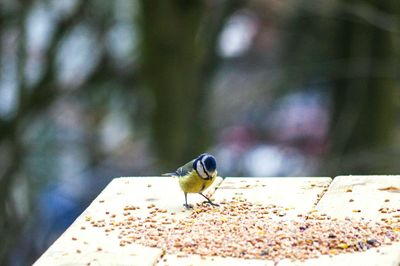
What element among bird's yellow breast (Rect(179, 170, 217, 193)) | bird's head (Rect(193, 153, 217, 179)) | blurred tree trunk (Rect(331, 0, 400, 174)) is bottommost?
blurred tree trunk (Rect(331, 0, 400, 174))

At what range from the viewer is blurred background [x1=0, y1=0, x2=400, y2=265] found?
311 inches

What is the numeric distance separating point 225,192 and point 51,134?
15.8 ft

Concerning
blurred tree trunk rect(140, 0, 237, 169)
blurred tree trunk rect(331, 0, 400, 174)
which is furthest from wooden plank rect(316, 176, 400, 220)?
blurred tree trunk rect(140, 0, 237, 169)

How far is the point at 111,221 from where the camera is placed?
401 centimetres

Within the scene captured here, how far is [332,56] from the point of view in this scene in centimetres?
845

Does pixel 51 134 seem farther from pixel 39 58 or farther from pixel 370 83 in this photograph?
Answer: pixel 370 83

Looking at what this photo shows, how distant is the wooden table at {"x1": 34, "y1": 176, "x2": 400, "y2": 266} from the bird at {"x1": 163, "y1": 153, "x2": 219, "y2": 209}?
2.5 inches

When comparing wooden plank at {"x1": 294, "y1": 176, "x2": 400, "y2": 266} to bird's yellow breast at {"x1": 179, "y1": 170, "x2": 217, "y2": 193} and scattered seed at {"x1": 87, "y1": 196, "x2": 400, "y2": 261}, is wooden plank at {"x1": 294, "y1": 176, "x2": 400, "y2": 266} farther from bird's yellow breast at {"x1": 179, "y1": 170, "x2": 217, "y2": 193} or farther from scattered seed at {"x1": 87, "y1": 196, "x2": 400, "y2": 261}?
bird's yellow breast at {"x1": 179, "y1": 170, "x2": 217, "y2": 193}

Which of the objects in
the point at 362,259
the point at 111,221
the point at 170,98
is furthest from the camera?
the point at 170,98

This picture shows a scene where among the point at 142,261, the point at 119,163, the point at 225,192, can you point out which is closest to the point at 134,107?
the point at 119,163

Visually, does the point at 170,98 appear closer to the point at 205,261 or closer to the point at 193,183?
the point at 193,183

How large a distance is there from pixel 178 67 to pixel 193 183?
4.10 m

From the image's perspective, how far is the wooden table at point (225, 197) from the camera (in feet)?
11.4

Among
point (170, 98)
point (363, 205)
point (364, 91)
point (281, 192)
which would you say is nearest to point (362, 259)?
point (363, 205)
